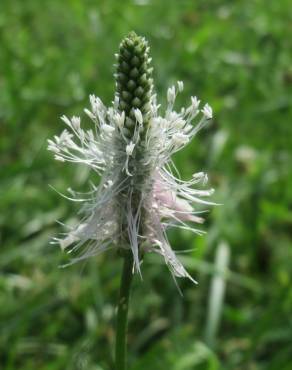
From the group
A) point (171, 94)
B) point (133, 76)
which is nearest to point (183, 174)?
point (171, 94)

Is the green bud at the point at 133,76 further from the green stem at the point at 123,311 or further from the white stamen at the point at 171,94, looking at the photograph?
the green stem at the point at 123,311

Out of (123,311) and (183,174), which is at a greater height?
(183,174)

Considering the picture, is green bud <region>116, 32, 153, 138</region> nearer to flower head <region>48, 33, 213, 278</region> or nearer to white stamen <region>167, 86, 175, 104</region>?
flower head <region>48, 33, 213, 278</region>

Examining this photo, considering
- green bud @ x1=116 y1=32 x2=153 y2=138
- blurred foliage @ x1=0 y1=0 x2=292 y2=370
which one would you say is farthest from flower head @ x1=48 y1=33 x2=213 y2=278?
blurred foliage @ x1=0 y1=0 x2=292 y2=370

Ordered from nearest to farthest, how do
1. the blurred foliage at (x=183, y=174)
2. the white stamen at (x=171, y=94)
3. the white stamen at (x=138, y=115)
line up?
the white stamen at (x=138, y=115), the white stamen at (x=171, y=94), the blurred foliage at (x=183, y=174)

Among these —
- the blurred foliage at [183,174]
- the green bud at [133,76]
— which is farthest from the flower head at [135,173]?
the blurred foliage at [183,174]

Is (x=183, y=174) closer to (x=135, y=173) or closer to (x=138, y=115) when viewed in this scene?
(x=135, y=173)
